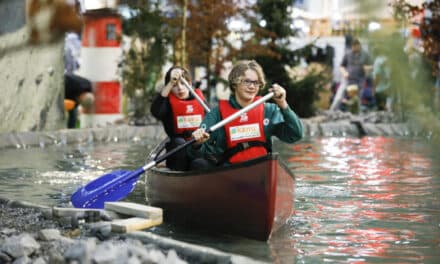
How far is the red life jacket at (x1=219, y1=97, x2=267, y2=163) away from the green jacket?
0.20 feet

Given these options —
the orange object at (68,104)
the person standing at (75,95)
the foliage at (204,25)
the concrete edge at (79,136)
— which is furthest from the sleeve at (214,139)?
the foliage at (204,25)

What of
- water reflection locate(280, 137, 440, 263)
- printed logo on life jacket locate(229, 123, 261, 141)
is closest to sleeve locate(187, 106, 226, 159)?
printed logo on life jacket locate(229, 123, 261, 141)

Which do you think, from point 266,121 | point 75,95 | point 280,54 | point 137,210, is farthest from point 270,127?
point 280,54

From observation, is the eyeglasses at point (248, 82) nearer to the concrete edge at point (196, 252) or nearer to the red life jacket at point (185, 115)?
the concrete edge at point (196, 252)

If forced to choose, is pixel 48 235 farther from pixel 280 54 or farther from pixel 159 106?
pixel 280 54

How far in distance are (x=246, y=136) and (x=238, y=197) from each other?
74 cm

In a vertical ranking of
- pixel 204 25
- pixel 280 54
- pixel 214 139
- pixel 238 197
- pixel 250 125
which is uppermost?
pixel 204 25

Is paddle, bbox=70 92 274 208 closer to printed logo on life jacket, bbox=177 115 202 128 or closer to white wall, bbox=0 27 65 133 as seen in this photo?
printed logo on life jacket, bbox=177 115 202 128

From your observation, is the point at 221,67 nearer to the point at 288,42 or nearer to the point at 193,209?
the point at 288,42

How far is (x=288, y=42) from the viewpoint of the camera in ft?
62.2

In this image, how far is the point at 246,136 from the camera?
20.2 feet

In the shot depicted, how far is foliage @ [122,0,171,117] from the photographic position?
1686 centimetres

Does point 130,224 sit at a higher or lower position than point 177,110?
lower

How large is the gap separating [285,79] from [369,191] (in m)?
10.5
